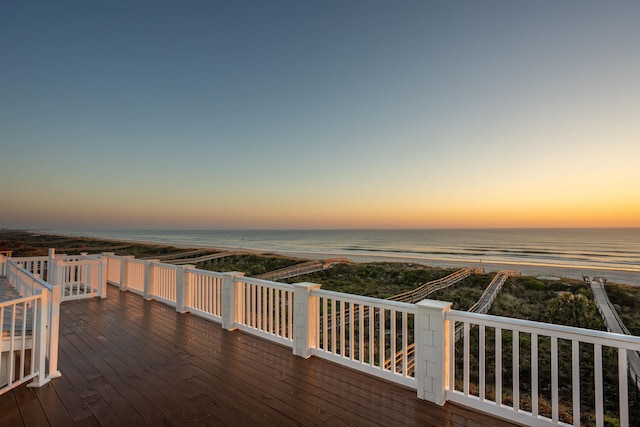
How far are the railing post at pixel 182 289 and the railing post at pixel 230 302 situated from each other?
1.29 metres

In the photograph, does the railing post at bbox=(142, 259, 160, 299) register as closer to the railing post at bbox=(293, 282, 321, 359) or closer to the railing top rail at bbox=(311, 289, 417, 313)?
the railing post at bbox=(293, 282, 321, 359)

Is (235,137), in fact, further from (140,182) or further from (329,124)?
(140,182)

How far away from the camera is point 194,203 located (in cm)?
2264

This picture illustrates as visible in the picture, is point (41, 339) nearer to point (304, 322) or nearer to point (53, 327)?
point (53, 327)

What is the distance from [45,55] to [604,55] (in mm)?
13176

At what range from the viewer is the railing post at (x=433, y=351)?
2430 millimetres

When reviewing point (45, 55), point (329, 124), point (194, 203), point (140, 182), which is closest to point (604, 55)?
point (329, 124)

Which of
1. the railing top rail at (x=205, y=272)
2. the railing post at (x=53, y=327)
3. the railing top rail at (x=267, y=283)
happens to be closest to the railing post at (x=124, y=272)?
the railing top rail at (x=205, y=272)

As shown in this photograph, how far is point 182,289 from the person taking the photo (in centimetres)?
532

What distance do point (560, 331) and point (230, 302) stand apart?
152 inches

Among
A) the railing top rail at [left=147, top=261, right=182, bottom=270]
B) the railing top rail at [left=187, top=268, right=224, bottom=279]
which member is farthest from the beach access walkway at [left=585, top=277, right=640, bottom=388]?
the railing top rail at [left=147, top=261, right=182, bottom=270]

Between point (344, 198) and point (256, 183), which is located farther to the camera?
point (344, 198)

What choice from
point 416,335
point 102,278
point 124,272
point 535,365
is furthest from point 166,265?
point 535,365

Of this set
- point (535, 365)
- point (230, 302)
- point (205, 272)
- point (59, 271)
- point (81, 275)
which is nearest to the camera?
point (535, 365)
